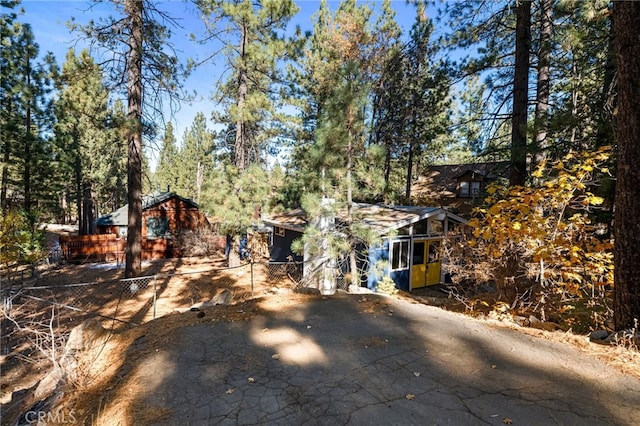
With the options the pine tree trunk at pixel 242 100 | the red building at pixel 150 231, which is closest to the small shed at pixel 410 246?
the pine tree trunk at pixel 242 100

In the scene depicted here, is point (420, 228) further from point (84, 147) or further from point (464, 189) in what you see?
point (84, 147)

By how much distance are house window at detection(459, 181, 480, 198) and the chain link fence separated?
14.3m

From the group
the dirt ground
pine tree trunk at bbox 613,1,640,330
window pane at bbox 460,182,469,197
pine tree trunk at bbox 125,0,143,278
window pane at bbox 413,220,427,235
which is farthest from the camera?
window pane at bbox 460,182,469,197

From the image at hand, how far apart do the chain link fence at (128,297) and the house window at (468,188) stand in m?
14.3

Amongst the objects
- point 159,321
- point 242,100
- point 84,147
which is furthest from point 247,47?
point 84,147

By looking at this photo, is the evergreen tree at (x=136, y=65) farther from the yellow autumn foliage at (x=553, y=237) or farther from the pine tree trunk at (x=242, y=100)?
the yellow autumn foliage at (x=553, y=237)

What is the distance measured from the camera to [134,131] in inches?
400

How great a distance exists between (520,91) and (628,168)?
5.08m

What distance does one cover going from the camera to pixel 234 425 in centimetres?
266

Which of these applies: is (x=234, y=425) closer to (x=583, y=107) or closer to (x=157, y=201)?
(x=583, y=107)

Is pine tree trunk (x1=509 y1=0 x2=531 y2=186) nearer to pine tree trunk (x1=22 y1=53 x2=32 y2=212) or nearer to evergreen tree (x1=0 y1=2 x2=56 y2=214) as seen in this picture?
evergreen tree (x1=0 y1=2 x2=56 y2=214)

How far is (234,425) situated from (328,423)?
2.55 feet

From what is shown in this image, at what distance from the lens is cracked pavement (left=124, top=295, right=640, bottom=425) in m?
2.79

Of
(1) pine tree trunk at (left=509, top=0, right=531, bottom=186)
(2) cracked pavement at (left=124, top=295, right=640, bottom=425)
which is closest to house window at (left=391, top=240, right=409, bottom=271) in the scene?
(1) pine tree trunk at (left=509, top=0, right=531, bottom=186)
